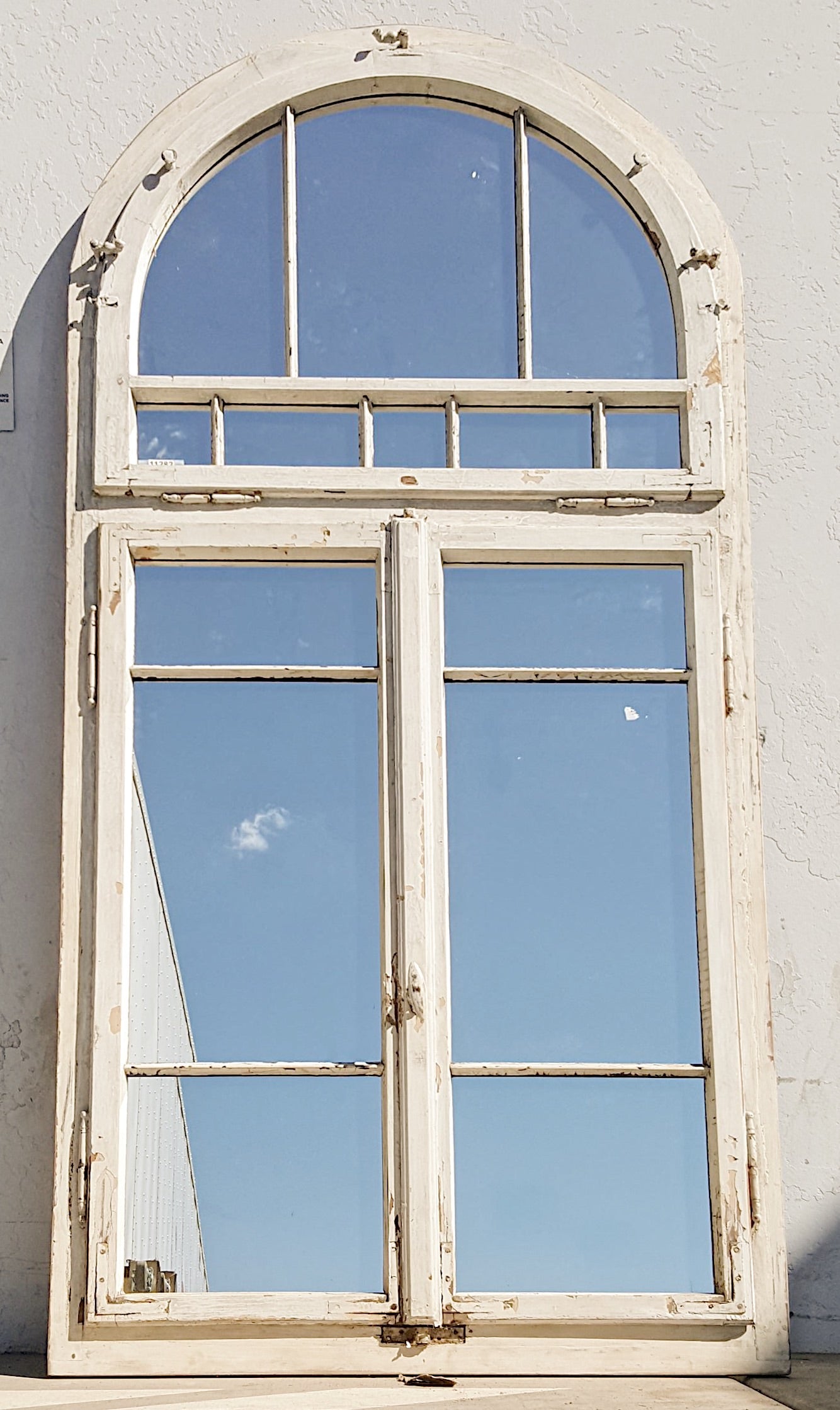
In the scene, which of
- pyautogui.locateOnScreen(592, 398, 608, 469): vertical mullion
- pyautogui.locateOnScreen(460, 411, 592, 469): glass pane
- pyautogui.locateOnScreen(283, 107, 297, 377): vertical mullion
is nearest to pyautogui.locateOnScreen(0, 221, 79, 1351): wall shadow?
pyautogui.locateOnScreen(283, 107, 297, 377): vertical mullion

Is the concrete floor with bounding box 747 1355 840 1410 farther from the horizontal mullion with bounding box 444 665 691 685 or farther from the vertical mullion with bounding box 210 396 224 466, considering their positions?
the vertical mullion with bounding box 210 396 224 466

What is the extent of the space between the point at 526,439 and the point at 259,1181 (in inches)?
65.6

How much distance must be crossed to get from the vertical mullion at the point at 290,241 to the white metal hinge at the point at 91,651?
2.28 feet

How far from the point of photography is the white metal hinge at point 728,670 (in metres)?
3.33

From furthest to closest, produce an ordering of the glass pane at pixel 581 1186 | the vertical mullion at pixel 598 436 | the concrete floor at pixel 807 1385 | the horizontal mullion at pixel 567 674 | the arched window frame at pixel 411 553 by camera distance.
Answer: the vertical mullion at pixel 598 436 < the horizontal mullion at pixel 567 674 < the glass pane at pixel 581 1186 < the arched window frame at pixel 411 553 < the concrete floor at pixel 807 1385

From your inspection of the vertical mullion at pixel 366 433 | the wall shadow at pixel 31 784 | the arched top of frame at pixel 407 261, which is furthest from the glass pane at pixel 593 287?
the wall shadow at pixel 31 784

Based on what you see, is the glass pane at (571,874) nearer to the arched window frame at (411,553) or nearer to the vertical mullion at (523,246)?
the arched window frame at (411,553)

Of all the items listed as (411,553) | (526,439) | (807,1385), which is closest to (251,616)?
(411,553)

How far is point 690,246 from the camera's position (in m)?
3.55

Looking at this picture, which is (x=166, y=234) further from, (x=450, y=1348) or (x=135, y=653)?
(x=450, y=1348)

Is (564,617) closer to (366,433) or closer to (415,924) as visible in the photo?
(366,433)

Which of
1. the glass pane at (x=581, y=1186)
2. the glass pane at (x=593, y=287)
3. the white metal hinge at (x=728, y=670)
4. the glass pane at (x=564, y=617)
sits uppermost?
the glass pane at (x=593, y=287)

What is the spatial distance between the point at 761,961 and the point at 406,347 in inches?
60.6

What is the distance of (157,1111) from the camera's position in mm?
3162
